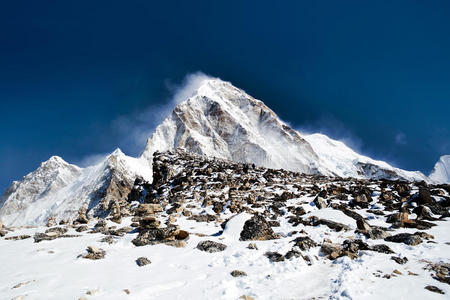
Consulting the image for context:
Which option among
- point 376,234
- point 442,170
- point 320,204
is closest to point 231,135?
point 320,204

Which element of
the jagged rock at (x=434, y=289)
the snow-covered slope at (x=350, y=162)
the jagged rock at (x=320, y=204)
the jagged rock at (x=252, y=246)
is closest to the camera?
the jagged rock at (x=434, y=289)

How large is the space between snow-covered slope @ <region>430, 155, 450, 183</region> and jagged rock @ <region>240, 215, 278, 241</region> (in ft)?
525

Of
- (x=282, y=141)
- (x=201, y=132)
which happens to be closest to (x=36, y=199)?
(x=201, y=132)

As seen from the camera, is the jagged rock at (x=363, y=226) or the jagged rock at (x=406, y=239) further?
the jagged rock at (x=363, y=226)

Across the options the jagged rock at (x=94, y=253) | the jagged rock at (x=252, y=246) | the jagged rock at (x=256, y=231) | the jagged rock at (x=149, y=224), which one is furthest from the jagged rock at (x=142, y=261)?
the jagged rock at (x=256, y=231)

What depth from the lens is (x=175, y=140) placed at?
8469 cm

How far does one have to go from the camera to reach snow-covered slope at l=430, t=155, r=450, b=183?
129 meters

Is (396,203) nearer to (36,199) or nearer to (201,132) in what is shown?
(201,132)

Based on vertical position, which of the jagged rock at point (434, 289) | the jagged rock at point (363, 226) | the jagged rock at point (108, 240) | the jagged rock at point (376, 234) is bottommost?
the jagged rock at point (434, 289)

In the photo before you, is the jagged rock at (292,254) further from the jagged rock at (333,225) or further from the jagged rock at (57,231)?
the jagged rock at (57,231)

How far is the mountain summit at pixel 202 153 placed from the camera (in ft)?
249

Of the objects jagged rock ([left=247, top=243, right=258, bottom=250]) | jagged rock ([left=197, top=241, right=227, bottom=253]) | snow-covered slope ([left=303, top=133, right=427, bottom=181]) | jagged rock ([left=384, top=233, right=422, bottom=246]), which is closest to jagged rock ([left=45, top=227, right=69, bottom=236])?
jagged rock ([left=197, top=241, right=227, bottom=253])

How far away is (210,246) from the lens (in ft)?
26.6

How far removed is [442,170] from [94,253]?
186m
